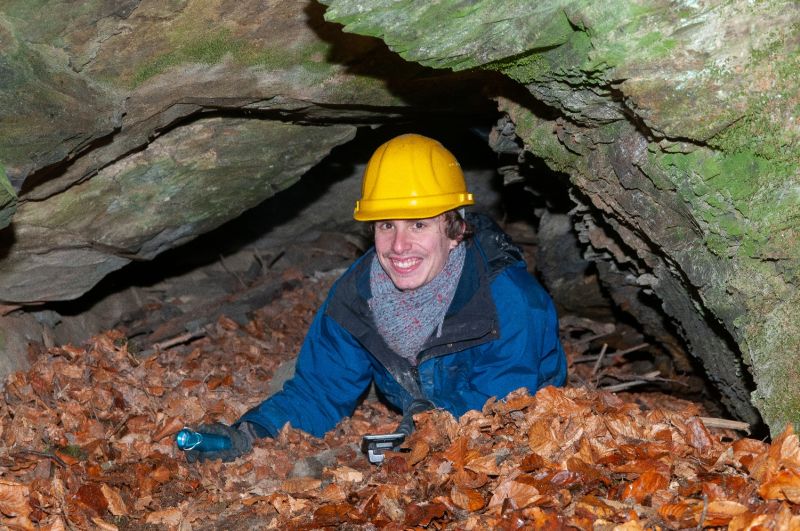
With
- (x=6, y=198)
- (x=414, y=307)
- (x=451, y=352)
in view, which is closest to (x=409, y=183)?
(x=414, y=307)

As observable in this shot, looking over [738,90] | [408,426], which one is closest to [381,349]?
[408,426]

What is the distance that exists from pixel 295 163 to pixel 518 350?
2022 millimetres

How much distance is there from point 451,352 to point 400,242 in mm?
709

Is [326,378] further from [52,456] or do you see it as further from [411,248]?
[52,456]

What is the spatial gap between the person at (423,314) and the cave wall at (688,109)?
87cm

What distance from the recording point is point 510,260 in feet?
15.4

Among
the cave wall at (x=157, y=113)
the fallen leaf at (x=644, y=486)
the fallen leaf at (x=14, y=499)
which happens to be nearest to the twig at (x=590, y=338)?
the cave wall at (x=157, y=113)

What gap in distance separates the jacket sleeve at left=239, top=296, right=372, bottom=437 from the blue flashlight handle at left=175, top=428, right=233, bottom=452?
56 centimetres

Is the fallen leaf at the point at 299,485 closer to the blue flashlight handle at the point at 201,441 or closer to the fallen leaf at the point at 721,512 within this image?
the blue flashlight handle at the point at 201,441

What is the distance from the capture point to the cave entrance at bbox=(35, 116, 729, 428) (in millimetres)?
5938

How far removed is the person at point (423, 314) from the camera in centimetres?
439

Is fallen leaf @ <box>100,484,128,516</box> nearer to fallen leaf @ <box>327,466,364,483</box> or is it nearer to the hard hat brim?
fallen leaf @ <box>327,466,364,483</box>

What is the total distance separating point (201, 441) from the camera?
13.5 ft

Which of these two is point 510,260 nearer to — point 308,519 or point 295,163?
point 295,163
